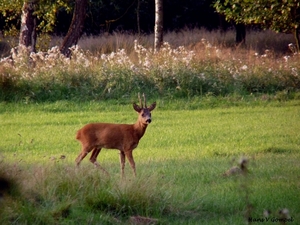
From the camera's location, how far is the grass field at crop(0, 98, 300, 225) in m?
7.83

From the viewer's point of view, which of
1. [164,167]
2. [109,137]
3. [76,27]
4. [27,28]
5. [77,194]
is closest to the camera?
[77,194]

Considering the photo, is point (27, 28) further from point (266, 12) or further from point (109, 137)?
point (109, 137)

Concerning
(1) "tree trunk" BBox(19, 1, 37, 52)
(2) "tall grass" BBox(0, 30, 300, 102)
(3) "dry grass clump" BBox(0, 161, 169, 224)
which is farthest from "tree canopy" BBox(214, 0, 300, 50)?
(3) "dry grass clump" BBox(0, 161, 169, 224)

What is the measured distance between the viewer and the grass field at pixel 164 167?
783 cm

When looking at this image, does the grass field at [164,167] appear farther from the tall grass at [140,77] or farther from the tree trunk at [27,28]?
the tree trunk at [27,28]

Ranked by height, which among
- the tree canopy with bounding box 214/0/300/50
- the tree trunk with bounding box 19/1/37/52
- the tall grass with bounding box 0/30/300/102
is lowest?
the tall grass with bounding box 0/30/300/102

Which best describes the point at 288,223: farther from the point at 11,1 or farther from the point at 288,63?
the point at 11,1

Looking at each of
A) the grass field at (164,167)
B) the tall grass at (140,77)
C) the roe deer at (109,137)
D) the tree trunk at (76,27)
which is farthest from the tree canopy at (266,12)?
the roe deer at (109,137)

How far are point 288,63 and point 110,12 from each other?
66.8 feet

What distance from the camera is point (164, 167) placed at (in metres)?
10.7

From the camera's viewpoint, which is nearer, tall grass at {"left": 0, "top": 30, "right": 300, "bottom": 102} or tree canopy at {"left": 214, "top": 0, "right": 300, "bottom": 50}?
tall grass at {"left": 0, "top": 30, "right": 300, "bottom": 102}

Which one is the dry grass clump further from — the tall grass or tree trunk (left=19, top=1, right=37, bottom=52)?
tree trunk (left=19, top=1, right=37, bottom=52)

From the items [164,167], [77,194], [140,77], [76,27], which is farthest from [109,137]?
[76,27]

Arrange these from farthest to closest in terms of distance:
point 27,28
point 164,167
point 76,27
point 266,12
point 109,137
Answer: point 76,27 < point 27,28 < point 266,12 < point 109,137 < point 164,167
